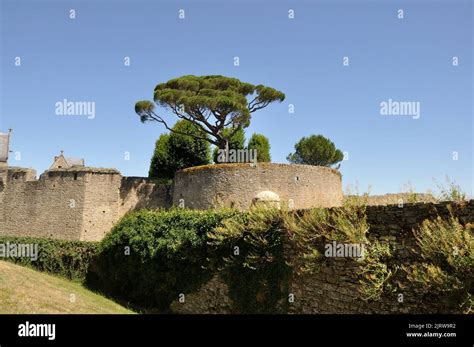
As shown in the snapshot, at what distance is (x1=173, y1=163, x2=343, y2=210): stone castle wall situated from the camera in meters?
19.6

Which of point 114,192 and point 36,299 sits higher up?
point 114,192

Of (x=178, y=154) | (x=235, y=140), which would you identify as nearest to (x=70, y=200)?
(x=178, y=154)

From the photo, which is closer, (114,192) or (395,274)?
(395,274)

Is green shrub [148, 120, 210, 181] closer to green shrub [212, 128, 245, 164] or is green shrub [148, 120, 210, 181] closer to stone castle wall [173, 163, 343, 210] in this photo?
green shrub [212, 128, 245, 164]

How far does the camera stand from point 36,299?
1012 centimetres

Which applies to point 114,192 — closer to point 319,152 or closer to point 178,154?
point 178,154

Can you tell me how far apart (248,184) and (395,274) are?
498 inches

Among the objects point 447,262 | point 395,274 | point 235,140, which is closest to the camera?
point 447,262

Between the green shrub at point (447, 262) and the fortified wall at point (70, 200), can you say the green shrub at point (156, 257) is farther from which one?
the fortified wall at point (70, 200)

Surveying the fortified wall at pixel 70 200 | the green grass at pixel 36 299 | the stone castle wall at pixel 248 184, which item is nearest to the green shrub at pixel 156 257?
the green grass at pixel 36 299

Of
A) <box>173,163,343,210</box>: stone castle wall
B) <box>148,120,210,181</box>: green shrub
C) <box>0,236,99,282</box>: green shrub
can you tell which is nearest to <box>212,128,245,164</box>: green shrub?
<box>148,120,210,181</box>: green shrub
